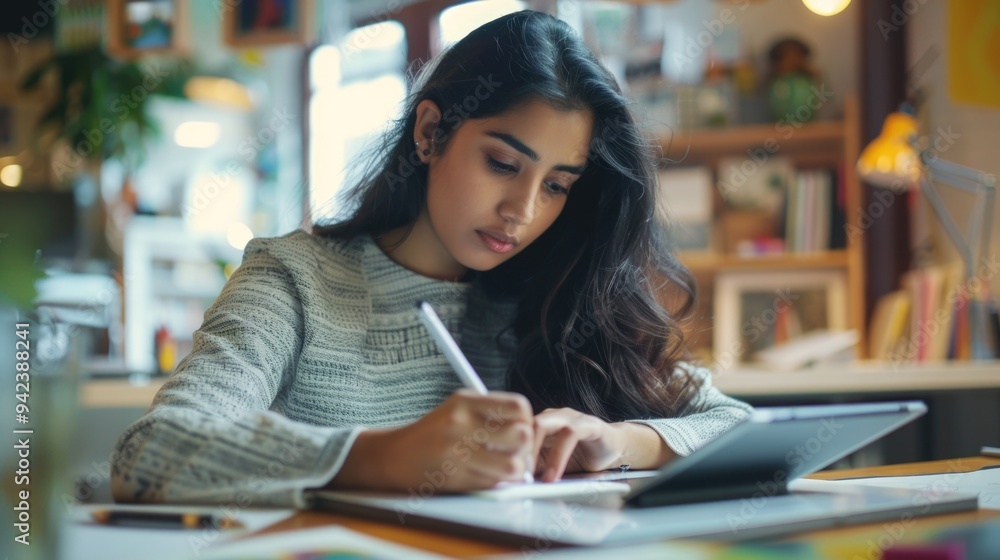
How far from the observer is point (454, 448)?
0.77 meters

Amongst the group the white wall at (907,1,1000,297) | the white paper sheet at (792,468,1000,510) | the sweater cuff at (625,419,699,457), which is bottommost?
the white paper sheet at (792,468,1000,510)

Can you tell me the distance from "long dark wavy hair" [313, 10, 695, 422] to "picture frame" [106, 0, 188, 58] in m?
1.57

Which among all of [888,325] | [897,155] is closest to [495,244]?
[897,155]

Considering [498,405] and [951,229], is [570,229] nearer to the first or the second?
[498,405]

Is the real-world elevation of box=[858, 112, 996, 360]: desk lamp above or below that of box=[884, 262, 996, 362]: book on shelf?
above

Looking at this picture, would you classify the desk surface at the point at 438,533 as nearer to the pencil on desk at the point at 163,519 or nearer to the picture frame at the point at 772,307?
the pencil on desk at the point at 163,519

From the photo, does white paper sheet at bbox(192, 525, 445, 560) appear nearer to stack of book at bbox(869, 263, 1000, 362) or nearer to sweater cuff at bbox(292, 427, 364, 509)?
sweater cuff at bbox(292, 427, 364, 509)

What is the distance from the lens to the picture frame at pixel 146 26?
275 centimetres

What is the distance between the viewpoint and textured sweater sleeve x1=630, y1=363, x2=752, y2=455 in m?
1.13

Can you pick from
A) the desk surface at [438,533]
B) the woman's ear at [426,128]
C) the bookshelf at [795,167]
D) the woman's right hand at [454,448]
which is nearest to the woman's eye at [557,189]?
the woman's ear at [426,128]

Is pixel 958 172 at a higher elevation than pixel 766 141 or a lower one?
lower

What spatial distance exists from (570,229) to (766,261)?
6.79 feet

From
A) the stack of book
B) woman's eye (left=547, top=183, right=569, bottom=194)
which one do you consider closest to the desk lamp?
the stack of book

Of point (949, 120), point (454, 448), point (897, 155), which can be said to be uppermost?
point (949, 120)
